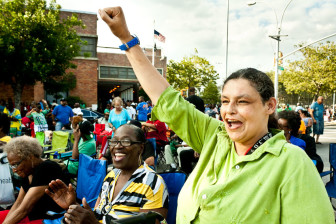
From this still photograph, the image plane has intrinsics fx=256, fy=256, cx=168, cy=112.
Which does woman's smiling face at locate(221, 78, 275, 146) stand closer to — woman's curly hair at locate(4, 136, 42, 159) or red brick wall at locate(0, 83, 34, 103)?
woman's curly hair at locate(4, 136, 42, 159)

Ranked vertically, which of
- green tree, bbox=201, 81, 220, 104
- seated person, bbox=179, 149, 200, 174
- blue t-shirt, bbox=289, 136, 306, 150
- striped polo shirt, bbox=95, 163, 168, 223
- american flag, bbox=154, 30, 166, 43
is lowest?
seated person, bbox=179, 149, 200, 174

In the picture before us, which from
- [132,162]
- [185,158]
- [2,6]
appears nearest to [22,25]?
[2,6]

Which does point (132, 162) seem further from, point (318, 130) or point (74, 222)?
point (318, 130)

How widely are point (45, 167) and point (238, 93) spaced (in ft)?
7.63

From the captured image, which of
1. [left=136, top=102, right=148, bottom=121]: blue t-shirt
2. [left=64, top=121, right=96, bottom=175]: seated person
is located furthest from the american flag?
[left=64, top=121, right=96, bottom=175]: seated person

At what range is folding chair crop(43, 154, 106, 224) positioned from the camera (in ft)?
11.5

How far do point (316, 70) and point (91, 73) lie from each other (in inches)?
892

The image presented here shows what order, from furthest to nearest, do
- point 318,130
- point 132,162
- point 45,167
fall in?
point 318,130 → point 45,167 → point 132,162

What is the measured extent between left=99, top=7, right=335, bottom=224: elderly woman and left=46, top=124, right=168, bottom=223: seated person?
0.71 meters

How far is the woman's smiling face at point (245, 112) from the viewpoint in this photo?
1353 mm

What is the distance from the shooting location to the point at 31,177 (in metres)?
2.93

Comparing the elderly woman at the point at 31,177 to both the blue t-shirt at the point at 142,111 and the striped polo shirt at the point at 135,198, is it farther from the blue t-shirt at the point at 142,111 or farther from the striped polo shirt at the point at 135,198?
the blue t-shirt at the point at 142,111

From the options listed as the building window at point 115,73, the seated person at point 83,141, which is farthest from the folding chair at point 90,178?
the building window at point 115,73

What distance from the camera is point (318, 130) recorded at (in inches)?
427
